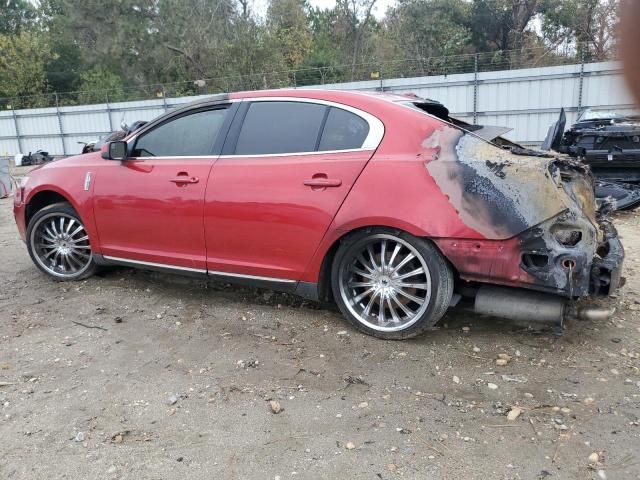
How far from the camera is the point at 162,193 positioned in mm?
4340

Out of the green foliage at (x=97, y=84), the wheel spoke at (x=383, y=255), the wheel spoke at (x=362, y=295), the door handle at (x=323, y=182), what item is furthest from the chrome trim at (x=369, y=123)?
the green foliage at (x=97, y=84)

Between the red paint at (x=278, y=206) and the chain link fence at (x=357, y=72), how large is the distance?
1248 centimetres

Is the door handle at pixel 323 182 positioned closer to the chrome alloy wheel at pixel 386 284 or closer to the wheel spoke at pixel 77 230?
the chrome alloy wheel at pixel 386 284

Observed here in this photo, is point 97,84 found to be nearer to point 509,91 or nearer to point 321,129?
point 509,91

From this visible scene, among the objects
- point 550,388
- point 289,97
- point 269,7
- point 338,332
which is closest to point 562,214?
point 550,388

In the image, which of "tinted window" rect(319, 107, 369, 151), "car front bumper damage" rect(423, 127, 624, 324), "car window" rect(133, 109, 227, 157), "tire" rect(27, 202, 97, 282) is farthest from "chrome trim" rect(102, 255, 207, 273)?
"car front bumper damage" rect(423, 127, 624, 324)

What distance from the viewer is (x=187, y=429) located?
9.36 feet

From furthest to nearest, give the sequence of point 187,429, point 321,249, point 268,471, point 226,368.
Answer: point 321,249 → point 226,368 → point 187,429 → point 268,471

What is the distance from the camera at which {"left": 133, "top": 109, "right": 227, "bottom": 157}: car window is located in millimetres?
4309

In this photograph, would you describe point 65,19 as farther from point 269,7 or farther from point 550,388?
point 550,388

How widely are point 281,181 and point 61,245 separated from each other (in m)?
2.48

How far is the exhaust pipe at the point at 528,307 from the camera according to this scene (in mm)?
3389

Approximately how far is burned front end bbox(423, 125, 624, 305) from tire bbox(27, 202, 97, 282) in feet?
10.8

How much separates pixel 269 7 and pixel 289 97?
102ft
